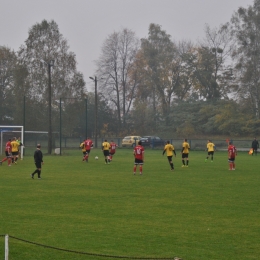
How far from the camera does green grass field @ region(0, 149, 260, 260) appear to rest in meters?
10.8

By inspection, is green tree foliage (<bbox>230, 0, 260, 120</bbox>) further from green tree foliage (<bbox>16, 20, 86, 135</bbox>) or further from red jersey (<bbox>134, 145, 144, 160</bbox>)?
red jersey (<bbox>134, 145, 144, 160</bbox>)

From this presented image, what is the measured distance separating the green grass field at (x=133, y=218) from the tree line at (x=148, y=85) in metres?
46.1

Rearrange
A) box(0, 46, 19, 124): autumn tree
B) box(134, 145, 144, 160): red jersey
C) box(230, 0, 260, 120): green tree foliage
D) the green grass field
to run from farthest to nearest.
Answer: box(0, 46, 19, 124): autumn tree → box(230, 0, 260, 120): green tree foliage → box(134, 145, 144, 160): red jersey → the green grass field

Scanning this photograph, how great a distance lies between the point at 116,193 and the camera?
20.5 metres

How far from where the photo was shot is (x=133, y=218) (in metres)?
14.6

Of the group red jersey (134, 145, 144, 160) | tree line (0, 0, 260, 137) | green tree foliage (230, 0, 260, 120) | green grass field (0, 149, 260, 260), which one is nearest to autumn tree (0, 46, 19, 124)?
tree line (0, 0, 260, 137)

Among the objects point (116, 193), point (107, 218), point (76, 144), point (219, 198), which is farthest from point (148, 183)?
point (76, 144)

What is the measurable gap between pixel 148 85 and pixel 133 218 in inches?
2948

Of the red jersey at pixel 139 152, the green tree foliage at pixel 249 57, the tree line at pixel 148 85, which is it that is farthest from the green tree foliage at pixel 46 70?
the red jersey at pixel 139 152

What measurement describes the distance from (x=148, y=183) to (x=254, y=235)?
12558 mm

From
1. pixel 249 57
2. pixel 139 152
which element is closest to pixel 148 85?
pixel 249 57

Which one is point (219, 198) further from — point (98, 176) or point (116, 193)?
point (98, 176)

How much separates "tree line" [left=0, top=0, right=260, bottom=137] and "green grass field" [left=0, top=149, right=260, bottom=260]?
4613cm

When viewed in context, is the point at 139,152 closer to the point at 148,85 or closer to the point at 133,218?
the point at 133,218
